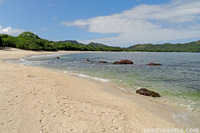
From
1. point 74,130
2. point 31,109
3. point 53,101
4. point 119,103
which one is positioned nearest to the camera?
point 74,130

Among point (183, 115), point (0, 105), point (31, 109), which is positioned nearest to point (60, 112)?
point (31, 109)

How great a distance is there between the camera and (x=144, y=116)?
5426 mm

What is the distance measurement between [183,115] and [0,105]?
24.9 ft

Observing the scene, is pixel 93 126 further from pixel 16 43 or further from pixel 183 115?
pixel 16 43

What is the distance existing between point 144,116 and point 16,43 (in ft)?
261

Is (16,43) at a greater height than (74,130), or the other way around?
(16,43)

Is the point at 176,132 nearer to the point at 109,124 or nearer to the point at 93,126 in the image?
the point at 109,124

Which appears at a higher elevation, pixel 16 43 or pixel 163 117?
pixel 16 43

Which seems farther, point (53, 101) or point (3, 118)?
point (53, 101)

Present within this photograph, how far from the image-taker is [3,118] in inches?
167

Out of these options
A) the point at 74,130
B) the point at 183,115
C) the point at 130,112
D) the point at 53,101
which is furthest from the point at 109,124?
the point at 183,115

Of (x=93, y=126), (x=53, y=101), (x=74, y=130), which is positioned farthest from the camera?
(x=53, y=101)

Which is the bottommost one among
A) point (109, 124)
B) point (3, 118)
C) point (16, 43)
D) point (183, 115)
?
point (183, 115)

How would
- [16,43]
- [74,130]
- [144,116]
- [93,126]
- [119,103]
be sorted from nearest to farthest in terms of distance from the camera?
[74,130] → [93,126] → [144,116] → [119,103] → [16,43]
